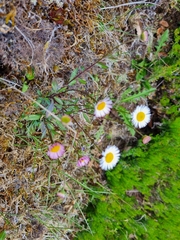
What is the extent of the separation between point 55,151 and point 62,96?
0.99 feet

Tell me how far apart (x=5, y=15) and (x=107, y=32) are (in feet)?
2.50

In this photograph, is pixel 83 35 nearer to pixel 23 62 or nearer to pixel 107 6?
pixel 107 6

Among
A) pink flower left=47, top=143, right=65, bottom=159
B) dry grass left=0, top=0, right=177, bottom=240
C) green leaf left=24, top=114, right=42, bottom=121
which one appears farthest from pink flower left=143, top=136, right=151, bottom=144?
green leaf left=24, top=114, right=42, bottom=121

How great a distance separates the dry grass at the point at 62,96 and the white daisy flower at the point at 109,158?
57mm

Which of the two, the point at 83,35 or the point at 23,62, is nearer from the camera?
the point at 23,62

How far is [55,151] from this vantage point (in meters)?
1.81

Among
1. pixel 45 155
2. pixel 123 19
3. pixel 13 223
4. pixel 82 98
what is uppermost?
pixel 123 19

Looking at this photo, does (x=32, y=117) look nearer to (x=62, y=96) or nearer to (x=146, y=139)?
(x=62, y=96)

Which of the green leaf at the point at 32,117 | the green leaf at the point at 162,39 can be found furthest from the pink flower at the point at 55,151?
the green leaf at the point at 162,39

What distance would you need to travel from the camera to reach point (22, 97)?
5.60 feet

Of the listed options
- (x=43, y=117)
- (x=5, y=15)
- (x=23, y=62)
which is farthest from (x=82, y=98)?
(x=5, y=15)

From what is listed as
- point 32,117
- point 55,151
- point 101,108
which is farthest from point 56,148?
point 101,108

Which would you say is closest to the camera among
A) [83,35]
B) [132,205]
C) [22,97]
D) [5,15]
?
[5,15]

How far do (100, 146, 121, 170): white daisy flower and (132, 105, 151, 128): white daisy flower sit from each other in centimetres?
22
